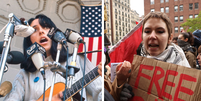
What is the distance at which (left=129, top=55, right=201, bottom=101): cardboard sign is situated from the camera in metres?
1.12

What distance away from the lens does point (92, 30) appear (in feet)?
7.07

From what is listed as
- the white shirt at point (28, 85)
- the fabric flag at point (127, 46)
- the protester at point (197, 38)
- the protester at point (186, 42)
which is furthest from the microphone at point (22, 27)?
the protester at point (197, 38)

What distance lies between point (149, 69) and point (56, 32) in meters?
1.19

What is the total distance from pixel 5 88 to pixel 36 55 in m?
0.45

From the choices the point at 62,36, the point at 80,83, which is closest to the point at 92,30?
the point at 62,36

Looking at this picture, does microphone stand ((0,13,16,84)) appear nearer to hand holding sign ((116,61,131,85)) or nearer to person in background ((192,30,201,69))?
hand holding sign ((116,61,131,85))

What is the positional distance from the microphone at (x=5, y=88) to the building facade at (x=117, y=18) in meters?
1.17

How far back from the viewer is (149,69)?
1338mm

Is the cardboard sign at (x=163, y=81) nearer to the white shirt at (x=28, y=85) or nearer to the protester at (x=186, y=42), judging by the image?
the protester at (x=186, y=42)

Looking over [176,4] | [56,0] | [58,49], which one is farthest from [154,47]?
[56,0]

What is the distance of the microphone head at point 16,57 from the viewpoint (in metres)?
1.71

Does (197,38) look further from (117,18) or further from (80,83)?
(80,83)

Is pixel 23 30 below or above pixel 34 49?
above

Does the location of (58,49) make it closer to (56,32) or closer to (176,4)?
(56,32)
